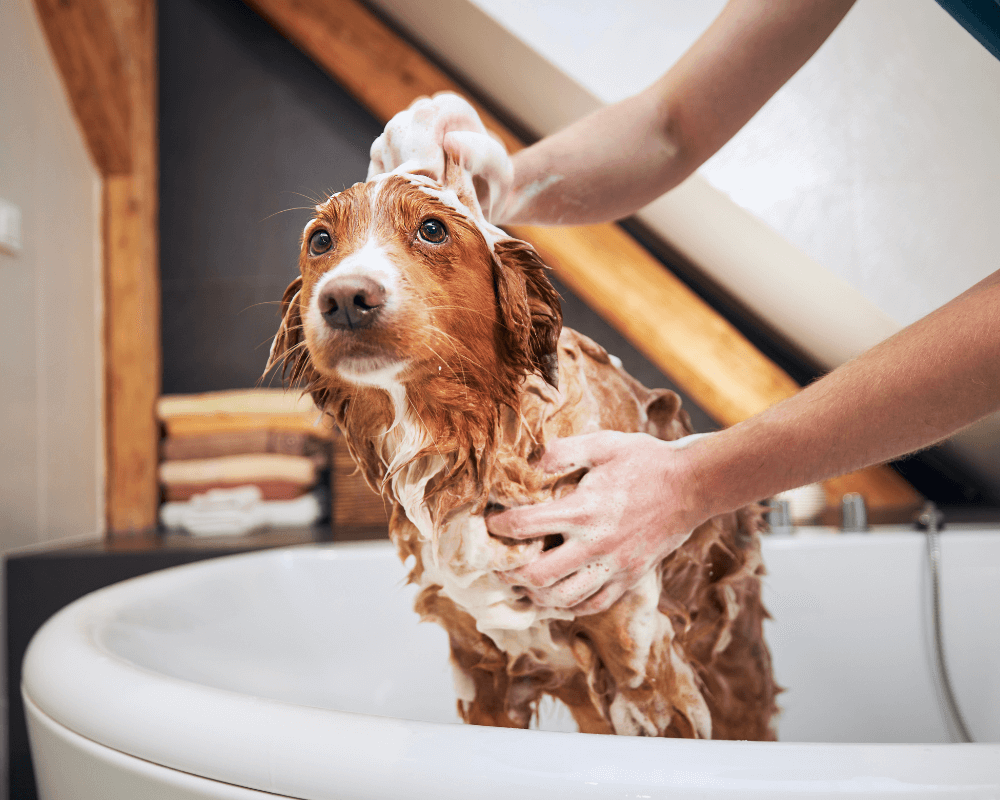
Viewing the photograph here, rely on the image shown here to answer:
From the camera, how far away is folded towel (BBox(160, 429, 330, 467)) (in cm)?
185

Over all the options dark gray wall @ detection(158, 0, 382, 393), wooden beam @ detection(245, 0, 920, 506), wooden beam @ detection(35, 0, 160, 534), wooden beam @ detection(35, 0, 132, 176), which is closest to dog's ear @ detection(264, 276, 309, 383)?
wooden beam @ detection(245, 0, 920, 506)

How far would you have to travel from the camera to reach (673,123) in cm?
73

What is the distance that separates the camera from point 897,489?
1.77 m

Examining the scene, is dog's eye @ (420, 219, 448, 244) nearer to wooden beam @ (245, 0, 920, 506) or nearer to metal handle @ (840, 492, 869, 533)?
wooden beam @ (245, 0, 920, 506)

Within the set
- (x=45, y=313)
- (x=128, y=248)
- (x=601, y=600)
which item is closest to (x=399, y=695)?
(x=601, y=600)

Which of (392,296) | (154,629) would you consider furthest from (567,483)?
(154,629)

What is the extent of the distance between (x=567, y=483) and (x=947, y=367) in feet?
0.88

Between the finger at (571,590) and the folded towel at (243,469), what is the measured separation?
4.65 ft

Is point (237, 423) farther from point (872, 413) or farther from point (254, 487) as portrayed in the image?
point (872, 413)

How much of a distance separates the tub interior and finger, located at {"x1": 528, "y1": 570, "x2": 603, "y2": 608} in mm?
621

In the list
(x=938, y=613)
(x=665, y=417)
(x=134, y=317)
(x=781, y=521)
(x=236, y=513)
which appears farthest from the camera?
(x=134, y=317)

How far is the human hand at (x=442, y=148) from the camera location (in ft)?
1.89

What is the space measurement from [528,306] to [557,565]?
0.63ft

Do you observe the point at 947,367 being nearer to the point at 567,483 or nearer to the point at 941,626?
the point at 567,483
